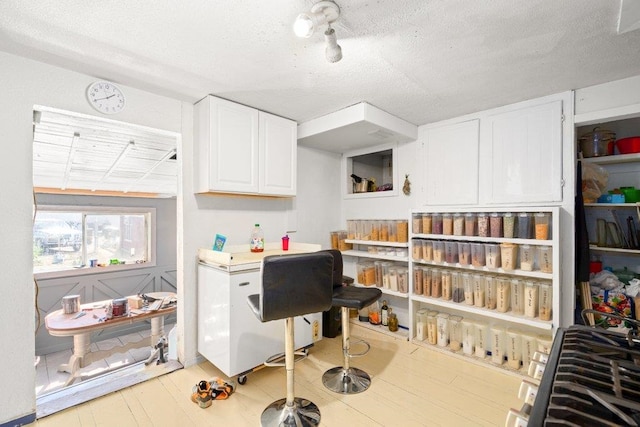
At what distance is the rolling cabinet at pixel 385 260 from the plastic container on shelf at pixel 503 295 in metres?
0.82

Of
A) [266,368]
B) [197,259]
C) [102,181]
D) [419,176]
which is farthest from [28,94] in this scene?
[102,181]

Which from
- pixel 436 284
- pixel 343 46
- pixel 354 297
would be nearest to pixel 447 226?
pixel 436 284

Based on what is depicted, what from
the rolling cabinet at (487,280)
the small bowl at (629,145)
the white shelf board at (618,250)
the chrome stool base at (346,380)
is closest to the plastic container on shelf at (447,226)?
the rolling cabinet at (487,280)

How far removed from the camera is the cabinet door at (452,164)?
9.25 ft

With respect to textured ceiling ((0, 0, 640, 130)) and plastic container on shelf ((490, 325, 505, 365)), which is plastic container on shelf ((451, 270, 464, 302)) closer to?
plastic container on shelf ((490, 325, 505, 365))

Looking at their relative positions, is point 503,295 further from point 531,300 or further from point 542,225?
point 542,225

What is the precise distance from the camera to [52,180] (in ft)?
15.3

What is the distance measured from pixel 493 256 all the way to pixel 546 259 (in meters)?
0.36

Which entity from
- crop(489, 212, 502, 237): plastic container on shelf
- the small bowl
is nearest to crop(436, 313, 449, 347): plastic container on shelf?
crop(489, 212, 502, 237): plastic container on shelf

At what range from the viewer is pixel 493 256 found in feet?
8.21

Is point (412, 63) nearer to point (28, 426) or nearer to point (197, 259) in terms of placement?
point (197, 259)

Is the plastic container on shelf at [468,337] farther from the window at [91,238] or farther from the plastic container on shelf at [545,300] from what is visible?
the window at [91,238]

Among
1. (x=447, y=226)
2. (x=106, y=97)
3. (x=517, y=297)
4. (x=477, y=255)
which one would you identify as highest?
(x=106, y=97)

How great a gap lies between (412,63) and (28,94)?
2492 mm
